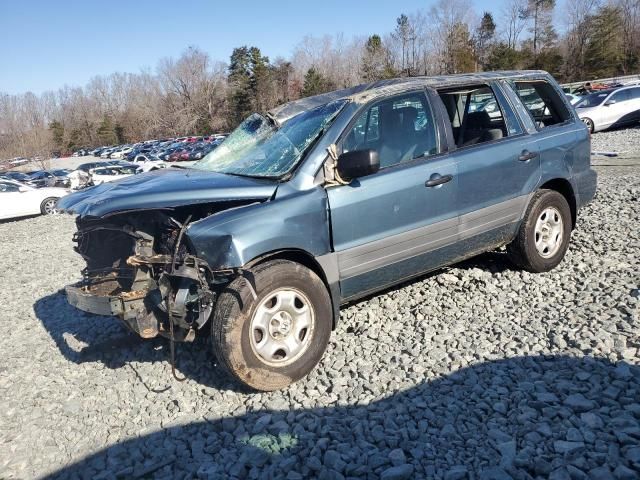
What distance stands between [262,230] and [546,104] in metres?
3.62

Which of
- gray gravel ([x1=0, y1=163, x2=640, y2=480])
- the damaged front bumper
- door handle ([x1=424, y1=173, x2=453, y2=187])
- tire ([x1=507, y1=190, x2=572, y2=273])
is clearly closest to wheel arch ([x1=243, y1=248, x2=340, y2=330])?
gray gravel ([x1=0, y1=163, x2=640, y2=480])

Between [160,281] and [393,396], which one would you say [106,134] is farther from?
[393,396]

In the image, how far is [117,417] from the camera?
3.40 m

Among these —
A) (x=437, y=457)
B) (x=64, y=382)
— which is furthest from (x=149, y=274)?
(x=437, y=457)

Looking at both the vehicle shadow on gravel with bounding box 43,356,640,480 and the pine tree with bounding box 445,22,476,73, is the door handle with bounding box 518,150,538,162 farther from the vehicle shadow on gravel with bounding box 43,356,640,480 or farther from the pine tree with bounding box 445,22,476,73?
the pine tree with bounding box 445,22,476,73

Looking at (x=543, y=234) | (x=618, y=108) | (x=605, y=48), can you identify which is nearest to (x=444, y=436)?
(x=543, y=234)

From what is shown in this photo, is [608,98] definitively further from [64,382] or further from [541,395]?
[64,382]

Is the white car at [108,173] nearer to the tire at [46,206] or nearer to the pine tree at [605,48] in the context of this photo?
the tire at [46,206]

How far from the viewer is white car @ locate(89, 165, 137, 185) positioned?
23453 millimetres

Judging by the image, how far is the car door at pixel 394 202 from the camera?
12.0ft

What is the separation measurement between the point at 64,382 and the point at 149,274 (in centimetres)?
131

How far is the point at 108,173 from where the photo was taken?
24266mm

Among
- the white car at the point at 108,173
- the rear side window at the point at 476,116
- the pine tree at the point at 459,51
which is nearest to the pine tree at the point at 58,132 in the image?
the pine tree at the point at 459,51

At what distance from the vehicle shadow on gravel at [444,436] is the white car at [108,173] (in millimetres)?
22371
